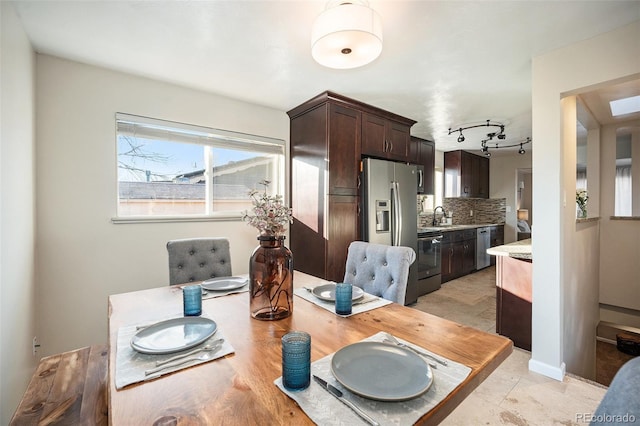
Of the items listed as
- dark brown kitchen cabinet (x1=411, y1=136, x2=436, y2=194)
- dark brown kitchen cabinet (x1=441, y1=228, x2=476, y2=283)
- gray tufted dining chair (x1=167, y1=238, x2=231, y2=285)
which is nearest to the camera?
gray tufted dining chair (x1=167, y1=238, x2=231, y2=285)

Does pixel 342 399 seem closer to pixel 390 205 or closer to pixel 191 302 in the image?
pixel 191 302

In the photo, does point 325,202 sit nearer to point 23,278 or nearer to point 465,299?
point 23,278

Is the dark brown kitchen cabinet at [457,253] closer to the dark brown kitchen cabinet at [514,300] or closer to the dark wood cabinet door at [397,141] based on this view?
the dark wood cabinet door at [397,141]

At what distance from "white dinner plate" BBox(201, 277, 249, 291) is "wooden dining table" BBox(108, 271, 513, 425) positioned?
10cm

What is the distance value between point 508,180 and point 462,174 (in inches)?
60.6

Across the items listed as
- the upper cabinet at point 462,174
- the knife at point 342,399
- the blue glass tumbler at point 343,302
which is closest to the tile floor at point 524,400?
the blue glass tumbler at point 343,302

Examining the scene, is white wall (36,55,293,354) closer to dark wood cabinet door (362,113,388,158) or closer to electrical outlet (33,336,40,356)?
electrical outlet (33,336,40,356)

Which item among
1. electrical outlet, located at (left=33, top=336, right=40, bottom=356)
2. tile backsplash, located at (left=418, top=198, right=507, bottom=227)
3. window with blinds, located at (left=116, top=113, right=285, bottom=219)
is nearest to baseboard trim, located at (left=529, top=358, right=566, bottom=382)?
window with blinds, located at (left=116, top=113, right=285, bottom=219)

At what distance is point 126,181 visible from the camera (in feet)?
8.21

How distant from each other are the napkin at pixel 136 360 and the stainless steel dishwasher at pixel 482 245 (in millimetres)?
5532

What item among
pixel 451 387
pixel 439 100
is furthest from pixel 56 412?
pixel 439 100

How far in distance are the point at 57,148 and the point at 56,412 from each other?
1969 millimetres

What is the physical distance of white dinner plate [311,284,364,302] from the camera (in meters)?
1.40

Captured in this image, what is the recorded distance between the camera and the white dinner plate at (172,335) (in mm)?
916
